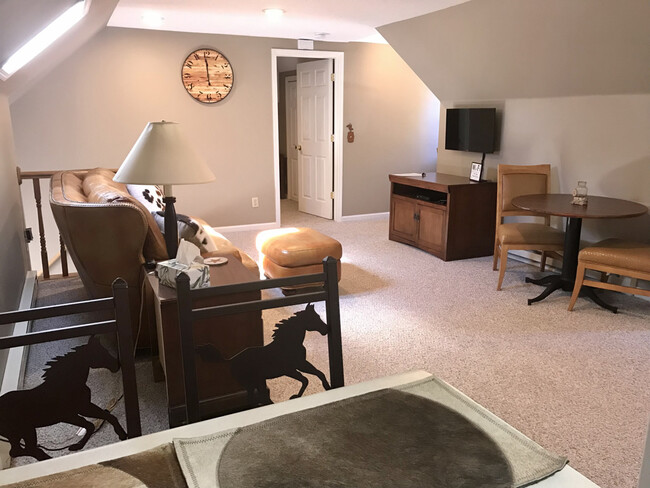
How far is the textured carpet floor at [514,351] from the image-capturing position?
231 centimetres

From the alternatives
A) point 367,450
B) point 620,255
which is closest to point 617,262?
point 620,255

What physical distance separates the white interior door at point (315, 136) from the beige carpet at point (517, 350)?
7.63ft

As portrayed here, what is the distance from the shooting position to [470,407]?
114cm

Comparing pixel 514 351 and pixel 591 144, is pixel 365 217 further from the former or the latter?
pixel 514 351

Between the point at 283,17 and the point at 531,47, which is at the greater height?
the point at 283,17

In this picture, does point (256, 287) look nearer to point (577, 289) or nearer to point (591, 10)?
point (577, 289)

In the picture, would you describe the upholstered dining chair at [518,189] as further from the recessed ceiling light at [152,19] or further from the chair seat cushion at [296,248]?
the recessed ceiling light at [152,19]

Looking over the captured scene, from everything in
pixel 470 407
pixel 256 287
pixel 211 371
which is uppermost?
pixel 256 287

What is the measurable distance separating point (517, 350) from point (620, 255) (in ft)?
3.34

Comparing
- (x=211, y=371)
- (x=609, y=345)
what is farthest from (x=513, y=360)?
(x=211, y=371)

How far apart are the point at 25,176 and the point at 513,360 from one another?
12.6ft

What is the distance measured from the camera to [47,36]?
11.5 ft

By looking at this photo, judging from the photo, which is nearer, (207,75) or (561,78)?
(561,78)

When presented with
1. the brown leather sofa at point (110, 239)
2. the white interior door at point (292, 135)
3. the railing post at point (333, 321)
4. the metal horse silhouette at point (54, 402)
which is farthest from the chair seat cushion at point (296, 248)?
the white interior door at point (292, 135)
